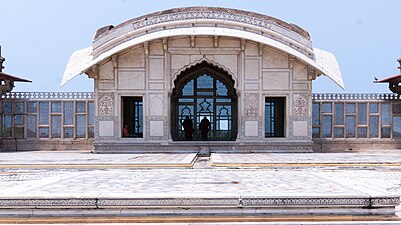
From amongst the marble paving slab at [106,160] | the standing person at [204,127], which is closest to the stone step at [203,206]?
the marble paving slab at [106,160]

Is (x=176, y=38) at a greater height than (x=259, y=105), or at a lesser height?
greater

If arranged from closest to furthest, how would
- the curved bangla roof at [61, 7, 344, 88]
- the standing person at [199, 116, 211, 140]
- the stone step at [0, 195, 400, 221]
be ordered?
the stone step at [0, 195, 400, 221] < the curved bangla roof at [61, 7, 344, 88] < the standing person at [199, 116, 211, 140]

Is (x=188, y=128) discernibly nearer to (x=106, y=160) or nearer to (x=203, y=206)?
(x=106, y=160)

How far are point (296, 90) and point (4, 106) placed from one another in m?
10.9

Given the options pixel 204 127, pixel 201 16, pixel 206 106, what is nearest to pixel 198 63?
pixel 201 16

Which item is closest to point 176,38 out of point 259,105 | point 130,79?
point 130,79

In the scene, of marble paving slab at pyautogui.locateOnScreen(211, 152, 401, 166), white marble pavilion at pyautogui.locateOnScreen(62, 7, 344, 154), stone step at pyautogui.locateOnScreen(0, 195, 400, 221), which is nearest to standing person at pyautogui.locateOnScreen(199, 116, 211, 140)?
white marble pavilion at pyautogui.locateOnScreen(62, 7, 344, 154)

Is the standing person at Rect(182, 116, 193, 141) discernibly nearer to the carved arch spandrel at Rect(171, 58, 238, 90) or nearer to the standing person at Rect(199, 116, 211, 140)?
the standing person at Rect(199, 116, 211, 140)

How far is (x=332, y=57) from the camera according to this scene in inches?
725

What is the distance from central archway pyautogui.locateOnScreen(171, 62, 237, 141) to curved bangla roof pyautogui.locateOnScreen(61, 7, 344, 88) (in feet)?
8.27

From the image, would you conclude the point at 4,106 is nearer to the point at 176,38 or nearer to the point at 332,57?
the point at 176,38

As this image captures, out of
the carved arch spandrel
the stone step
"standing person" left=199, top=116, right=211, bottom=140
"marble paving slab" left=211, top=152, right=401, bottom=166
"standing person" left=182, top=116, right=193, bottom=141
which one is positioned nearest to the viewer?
the stone step

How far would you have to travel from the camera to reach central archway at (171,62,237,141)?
59.8 ft

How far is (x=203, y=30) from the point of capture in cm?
1588
